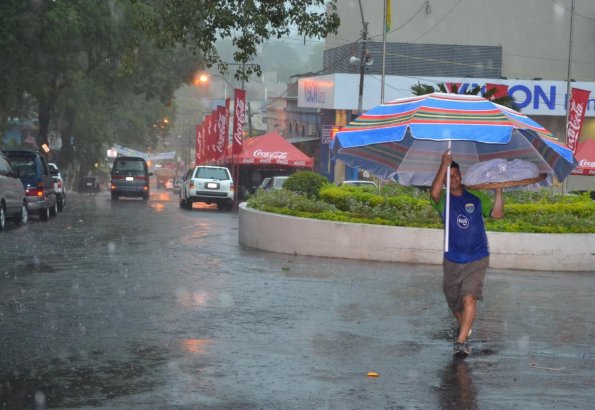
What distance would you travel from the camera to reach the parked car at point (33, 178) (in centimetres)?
2795

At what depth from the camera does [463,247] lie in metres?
9.86

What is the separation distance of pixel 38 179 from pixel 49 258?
11.0m

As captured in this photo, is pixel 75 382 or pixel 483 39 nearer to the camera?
pixel 75 382

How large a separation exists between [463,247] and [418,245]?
8335mm

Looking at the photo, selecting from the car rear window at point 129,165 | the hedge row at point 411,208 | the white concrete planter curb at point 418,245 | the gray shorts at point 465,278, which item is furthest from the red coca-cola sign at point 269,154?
the gray shorts at point 465,278

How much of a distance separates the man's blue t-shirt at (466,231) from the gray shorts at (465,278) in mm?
49

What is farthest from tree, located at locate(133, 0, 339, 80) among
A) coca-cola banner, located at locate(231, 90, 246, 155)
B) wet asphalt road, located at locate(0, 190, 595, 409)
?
coca-cola banner, located at locate(231, 90, 246, 155)

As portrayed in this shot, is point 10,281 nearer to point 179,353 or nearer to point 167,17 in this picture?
point 179,353

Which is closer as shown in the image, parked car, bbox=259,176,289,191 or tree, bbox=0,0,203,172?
parked car, bbox=259,176,289,191

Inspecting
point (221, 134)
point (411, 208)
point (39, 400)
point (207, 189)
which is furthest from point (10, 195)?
point (221, 134)

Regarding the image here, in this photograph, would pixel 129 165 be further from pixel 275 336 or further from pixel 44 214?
pixel 275 336

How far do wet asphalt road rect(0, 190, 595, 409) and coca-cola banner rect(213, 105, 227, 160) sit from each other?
32.0m

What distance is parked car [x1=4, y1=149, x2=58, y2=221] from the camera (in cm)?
2795

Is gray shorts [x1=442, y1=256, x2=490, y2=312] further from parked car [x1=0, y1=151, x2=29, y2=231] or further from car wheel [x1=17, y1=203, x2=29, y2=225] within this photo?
car wheel [x1=17, y1=203, x2=29, y2=225]
